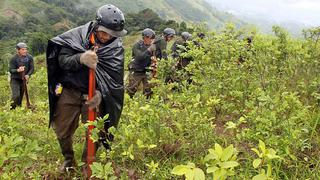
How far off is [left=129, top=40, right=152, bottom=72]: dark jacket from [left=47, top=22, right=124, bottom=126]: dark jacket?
5541mm

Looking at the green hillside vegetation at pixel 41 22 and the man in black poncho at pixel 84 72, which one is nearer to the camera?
the man in black poncho at pixel 84 72

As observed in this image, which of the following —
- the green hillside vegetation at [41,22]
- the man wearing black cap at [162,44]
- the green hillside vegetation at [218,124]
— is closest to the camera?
the green hillside vegetation at [218,124]

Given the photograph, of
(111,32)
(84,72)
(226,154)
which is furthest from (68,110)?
(226,154)

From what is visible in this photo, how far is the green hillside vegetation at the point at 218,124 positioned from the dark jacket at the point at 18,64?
12.3ft

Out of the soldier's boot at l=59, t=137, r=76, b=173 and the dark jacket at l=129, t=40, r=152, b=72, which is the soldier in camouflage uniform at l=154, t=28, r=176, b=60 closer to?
the dark jacket at l=129, t=40, r=152, b=72

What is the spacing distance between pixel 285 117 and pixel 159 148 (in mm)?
1639

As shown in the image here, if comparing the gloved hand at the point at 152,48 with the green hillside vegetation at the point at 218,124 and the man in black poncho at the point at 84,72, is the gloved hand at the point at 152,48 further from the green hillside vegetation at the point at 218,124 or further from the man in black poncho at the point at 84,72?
the man in black poncho at the point at 84,72

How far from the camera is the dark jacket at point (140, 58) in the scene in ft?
34.6

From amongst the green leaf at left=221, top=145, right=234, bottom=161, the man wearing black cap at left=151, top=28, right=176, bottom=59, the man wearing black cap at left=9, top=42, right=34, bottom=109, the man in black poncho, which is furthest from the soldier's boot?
the man wearing black cap at left=9, top=42, right=34, bottom=109

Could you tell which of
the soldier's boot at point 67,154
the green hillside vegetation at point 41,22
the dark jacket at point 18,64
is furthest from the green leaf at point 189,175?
the green hillside vegetation at point 41,22

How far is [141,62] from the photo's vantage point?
10602 millimetres

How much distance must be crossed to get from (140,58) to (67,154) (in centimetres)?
563

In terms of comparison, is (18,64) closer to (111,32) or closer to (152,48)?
(152,48)

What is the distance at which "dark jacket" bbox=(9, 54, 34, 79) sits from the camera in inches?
472
